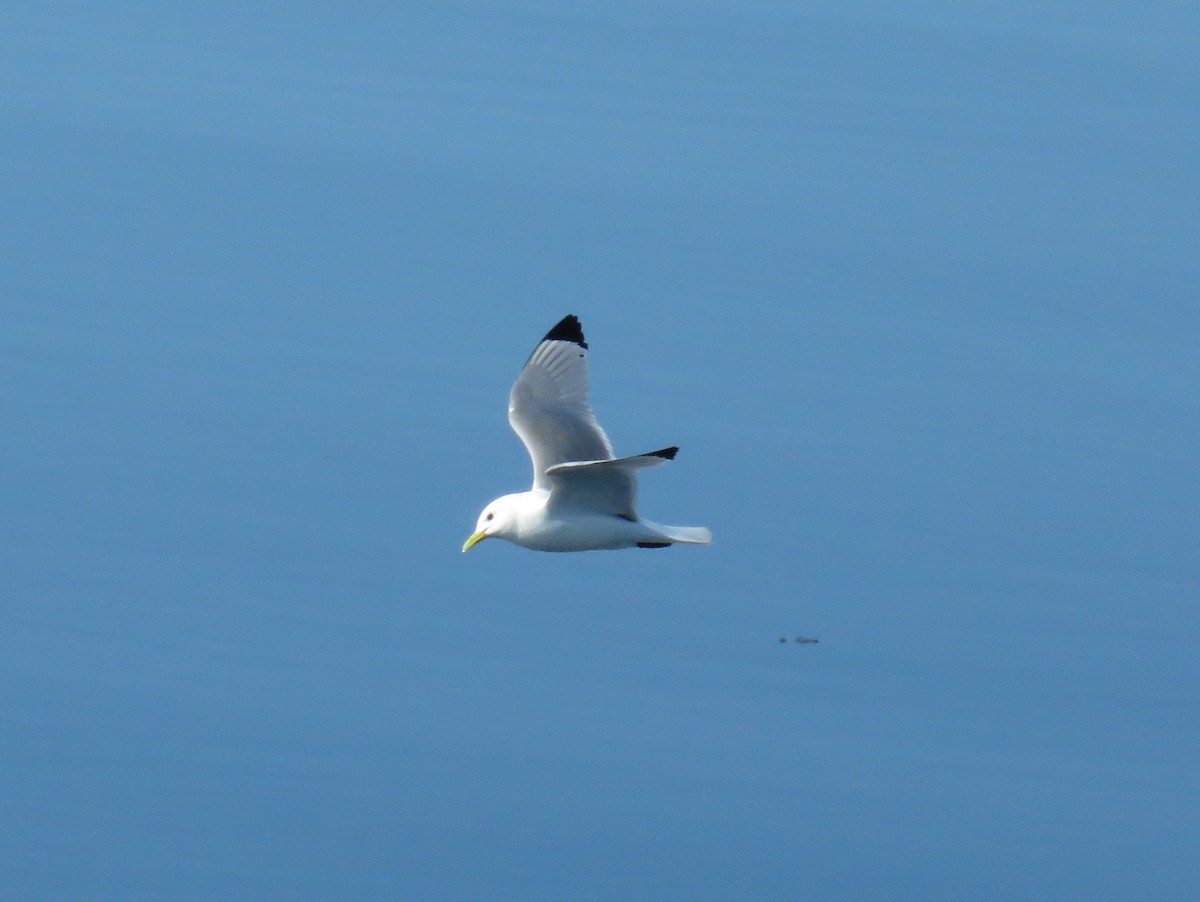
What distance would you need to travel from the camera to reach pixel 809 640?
1000 cm

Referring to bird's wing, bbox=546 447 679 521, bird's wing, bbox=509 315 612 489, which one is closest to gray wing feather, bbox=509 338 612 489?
bird's wing, bbox=509 315 612 489

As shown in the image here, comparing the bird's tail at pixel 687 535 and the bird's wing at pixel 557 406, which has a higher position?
the bird's wing at pixel 557 406

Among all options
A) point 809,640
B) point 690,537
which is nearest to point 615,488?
point 690,537

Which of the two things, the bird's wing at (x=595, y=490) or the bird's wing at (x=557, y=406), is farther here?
the bird's wing at (x=557, y=406)

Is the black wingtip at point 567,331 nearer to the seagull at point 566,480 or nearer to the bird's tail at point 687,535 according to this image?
the seagull at point 566,480

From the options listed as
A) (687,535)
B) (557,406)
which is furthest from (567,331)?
(687,535)

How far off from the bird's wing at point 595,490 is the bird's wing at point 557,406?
16 centimetres

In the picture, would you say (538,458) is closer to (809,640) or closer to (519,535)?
(519,535)

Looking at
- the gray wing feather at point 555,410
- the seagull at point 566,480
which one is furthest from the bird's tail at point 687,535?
the gray wing feather at point 555,410

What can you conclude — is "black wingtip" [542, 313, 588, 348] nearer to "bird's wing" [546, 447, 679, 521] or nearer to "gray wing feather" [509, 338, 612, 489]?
"gray wing feather" [509, 338, 612, 489]

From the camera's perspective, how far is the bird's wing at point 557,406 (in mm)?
7297

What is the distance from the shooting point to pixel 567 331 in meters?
7.38

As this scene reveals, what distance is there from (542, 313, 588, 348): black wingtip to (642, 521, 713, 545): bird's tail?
86cm

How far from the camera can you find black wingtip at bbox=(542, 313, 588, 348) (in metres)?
7.36
